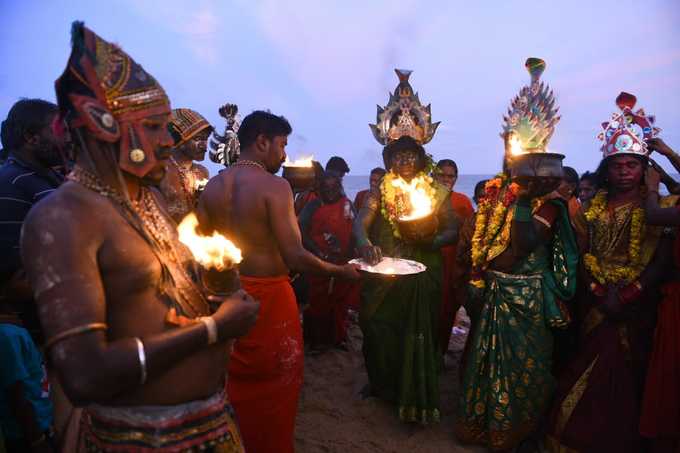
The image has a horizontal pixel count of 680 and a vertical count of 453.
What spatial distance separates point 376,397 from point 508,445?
5.05 feet

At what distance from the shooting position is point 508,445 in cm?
400

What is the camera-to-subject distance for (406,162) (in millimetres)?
5012

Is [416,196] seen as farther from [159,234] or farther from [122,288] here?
[122,288]

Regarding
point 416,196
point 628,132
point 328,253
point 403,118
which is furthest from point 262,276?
point 328,253

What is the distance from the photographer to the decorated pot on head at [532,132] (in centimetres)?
354

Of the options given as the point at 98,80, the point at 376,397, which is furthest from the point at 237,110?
the point at 98,80

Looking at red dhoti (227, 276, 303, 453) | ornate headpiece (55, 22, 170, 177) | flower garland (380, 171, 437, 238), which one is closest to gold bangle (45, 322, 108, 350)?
ornate headpiece (55, 22, 170, 177)

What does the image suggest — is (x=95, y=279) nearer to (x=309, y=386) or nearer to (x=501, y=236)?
(x=501, y=236)

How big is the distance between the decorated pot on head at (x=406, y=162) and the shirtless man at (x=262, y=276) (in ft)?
4.92

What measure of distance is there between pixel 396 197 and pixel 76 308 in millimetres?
3898

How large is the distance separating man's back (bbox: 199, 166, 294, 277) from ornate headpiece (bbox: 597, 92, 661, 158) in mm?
2929

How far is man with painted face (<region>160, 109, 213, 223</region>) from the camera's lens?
169 inches

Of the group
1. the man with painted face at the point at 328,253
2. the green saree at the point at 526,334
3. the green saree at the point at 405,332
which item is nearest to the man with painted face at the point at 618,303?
the green saree at the point at 526,334

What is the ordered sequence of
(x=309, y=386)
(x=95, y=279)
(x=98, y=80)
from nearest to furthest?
(x=95, y=279)
(x=98, y=80)
(x=309, y=386)
